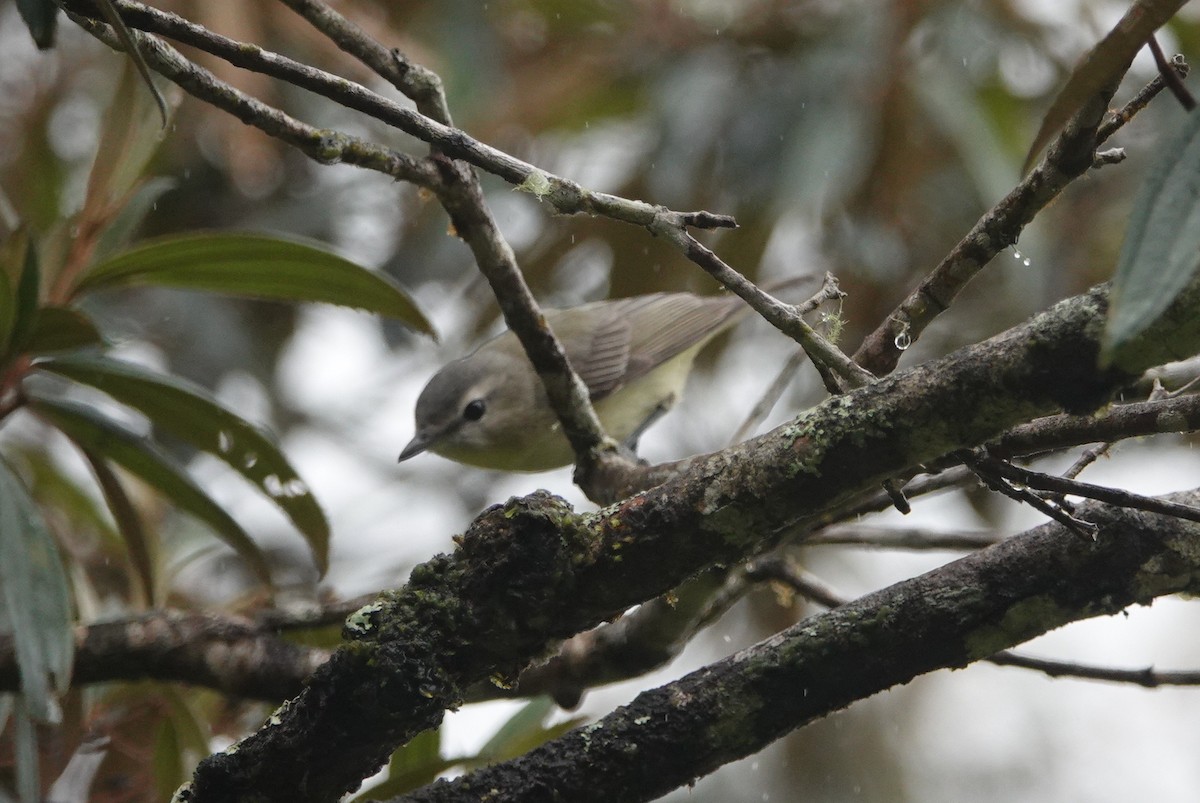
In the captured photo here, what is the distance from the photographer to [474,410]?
15.0ft

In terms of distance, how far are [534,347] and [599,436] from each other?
35 cm

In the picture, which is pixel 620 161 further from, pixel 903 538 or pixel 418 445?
pixel 903 538

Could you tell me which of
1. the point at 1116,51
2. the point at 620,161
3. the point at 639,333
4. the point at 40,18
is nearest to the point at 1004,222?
the point at 1116,51

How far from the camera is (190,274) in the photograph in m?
2.73

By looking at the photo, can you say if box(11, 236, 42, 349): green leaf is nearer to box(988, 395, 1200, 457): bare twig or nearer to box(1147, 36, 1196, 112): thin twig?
box(988, 395, 1200, 457): bare twig

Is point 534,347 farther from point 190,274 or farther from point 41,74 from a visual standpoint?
point 41,74

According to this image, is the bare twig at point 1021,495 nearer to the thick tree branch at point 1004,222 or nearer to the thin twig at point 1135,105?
the thick tree branch at point 1004,222

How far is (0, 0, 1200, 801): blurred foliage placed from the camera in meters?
4.86

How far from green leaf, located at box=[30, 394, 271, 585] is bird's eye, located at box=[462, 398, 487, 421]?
1.63 m

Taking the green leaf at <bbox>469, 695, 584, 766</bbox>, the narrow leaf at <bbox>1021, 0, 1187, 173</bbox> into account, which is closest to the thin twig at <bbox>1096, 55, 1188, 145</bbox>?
the narrow leaf at <bbox>1021, 0, 1187, 173</bbox>

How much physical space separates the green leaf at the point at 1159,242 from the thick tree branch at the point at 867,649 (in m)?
0.65

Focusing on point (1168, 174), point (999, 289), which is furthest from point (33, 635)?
point (999, 289)

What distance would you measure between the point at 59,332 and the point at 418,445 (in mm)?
2137

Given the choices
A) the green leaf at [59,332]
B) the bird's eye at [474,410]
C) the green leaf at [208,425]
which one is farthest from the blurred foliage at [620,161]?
the green leaf at [59,332]
